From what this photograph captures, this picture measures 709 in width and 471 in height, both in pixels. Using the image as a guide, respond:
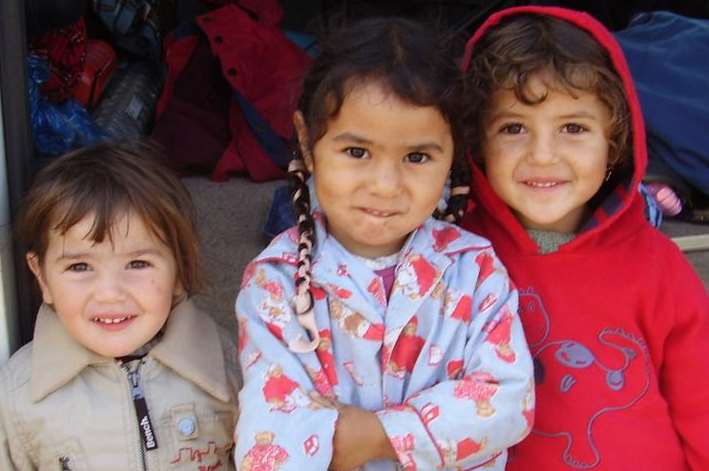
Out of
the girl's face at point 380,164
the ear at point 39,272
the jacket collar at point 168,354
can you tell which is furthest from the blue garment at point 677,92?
the ear at point 39,272

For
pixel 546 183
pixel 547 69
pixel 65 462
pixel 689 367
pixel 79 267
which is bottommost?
pixel 65 462

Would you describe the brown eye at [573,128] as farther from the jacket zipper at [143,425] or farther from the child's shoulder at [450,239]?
the jacket zipper at [143,425]

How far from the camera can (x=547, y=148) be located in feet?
6.17

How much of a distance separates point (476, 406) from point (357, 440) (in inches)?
8.6

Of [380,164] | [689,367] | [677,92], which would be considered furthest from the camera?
[677,92]

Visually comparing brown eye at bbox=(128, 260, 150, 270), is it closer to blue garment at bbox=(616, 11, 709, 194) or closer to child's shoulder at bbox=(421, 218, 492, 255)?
child's shoulder at bbox=(421, 218, 492, 255)

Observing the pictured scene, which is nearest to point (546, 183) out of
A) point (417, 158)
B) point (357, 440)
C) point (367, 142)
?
point (417, 158)

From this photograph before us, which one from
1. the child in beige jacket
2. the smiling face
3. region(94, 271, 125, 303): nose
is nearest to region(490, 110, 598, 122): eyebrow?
the smiling face

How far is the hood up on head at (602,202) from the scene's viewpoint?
6.28 feet

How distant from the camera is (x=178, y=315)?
192 cm

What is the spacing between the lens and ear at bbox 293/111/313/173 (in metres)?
1.85

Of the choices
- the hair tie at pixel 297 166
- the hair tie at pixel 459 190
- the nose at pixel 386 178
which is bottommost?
the hair tie at pixel 459 190

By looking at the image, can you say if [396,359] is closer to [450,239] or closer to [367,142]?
[450,239]

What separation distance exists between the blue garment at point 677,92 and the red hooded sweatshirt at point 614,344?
132cm
